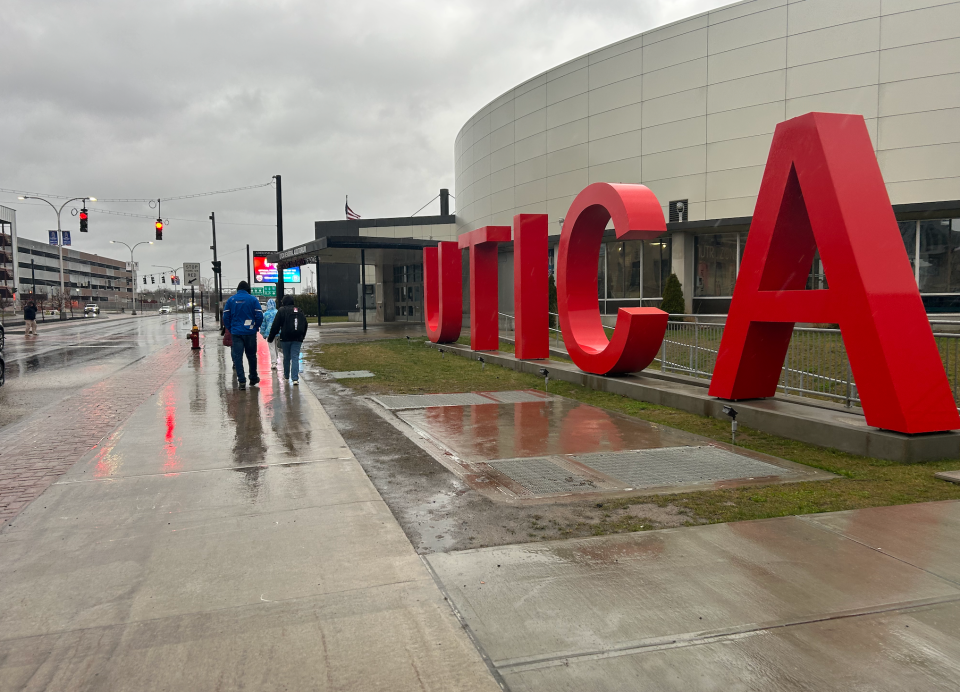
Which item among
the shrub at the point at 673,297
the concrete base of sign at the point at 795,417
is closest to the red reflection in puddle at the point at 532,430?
the concrete base of sign at the point at 795,417

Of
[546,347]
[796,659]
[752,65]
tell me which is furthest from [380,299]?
[796,659]

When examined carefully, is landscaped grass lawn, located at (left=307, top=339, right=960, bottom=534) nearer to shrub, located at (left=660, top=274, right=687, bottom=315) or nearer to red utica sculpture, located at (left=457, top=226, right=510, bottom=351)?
red utica sculpture, located at (left=457, top=226, right=510, bottom=351)

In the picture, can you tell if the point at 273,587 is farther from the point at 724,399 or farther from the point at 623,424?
the point at 724,399

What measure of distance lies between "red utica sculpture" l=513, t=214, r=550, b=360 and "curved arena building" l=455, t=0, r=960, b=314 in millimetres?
13601

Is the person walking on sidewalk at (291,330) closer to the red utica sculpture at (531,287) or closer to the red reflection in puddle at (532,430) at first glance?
the red reflection in puddle at (532,430)

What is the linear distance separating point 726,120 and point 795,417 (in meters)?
22.7

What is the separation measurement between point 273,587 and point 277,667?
0.90 meters

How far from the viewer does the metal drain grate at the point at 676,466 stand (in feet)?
21.1

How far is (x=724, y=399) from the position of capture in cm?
973

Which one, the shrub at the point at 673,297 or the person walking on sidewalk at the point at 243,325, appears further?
the shrub at the point at 673,297

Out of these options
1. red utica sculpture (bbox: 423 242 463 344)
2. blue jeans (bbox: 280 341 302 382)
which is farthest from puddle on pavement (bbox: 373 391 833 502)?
red utica sculpture (bbox: 423 242 463 344)

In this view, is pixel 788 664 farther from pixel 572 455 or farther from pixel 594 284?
pixel 594 284

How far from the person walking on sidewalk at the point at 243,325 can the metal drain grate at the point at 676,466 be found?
8.26 metres

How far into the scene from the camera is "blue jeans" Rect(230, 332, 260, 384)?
42.6 feet
